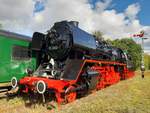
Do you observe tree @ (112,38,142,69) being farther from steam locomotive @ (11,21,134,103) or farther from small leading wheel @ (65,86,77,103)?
small leading wheel @ (65,86,77,103)

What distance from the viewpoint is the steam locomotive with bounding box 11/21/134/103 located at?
909 centimetres

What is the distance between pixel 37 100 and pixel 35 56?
8.52 feet

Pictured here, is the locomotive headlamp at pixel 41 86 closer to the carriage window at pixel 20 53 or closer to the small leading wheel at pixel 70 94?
the small leading wheel at pixel 70 94

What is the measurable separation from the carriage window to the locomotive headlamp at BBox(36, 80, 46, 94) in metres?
2.72

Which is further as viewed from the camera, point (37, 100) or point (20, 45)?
point (20, 45)

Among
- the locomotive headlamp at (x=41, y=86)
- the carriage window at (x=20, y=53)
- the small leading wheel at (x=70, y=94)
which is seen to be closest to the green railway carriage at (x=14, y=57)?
the carriage window at (x=20, y=53)

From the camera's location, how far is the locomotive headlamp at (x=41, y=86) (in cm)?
849

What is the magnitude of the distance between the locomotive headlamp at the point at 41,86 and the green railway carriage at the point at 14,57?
89.4 inches

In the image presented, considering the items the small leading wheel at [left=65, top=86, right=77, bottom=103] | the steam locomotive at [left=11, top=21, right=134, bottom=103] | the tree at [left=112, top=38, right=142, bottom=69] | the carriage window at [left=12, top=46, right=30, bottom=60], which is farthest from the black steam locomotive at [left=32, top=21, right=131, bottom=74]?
the tree at [left=112, top=38, right=142, bottom=69]

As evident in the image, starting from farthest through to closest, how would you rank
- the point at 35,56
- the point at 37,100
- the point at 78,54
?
the point at 35,56
the point at 78,54
the point at 37,100

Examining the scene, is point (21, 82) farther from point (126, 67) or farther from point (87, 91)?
point (126, 67)

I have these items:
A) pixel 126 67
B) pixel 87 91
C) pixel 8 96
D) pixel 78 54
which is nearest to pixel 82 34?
pixel 78 54

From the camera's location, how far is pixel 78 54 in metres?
10.8

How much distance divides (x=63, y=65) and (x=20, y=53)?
7.67 feet
